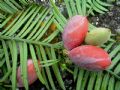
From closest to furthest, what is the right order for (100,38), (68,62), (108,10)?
(100,38), (68,62), (108,10)

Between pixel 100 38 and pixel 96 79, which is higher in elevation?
pixel 100 38

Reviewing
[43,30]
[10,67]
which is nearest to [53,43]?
[43,30]

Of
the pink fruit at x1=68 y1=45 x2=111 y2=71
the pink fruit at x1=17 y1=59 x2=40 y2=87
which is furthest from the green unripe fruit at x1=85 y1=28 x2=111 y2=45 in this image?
the pink fruit at x1=17 y1=59 x2=40 y2=87

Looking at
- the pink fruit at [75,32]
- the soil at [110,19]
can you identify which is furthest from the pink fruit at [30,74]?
the soil at [110,19]

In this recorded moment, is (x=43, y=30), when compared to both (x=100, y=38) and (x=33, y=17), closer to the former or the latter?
(x=33, y=17)

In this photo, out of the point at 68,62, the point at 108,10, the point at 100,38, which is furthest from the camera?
the point at 108,10

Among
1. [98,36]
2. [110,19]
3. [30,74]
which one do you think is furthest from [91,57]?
[110,19]

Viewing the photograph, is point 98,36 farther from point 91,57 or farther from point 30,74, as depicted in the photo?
point 30,74
